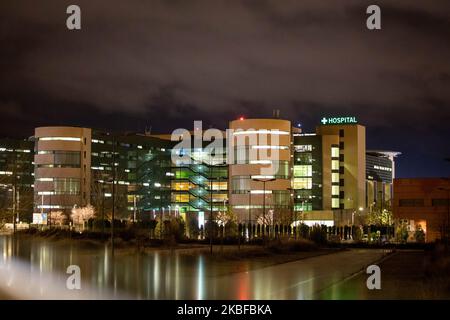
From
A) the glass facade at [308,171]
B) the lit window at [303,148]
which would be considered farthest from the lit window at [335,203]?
the lit window at [303,148]

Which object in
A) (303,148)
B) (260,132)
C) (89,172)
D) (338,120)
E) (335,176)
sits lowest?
(335,176)

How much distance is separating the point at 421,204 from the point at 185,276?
70.5 m

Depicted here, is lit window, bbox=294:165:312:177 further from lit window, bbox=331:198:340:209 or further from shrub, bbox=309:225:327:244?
shrub, bbox=309:225:327:244

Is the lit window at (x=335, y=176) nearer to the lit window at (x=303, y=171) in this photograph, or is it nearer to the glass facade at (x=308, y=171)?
the glass facade at (x=308, y=171)

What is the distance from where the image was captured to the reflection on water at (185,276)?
976 inches

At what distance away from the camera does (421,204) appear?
96.1m

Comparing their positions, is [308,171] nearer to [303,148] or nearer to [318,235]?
[303,148]

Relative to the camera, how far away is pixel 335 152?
165625 millimetres

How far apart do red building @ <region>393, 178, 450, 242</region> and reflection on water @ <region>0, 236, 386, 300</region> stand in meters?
54.2

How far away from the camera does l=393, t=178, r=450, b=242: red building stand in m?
94.6

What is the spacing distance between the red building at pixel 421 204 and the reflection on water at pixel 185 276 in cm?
5425

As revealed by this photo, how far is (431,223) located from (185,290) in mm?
76044

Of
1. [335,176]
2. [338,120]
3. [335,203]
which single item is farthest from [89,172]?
[338,120]
